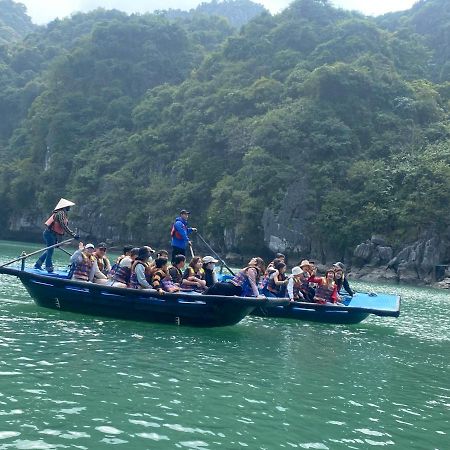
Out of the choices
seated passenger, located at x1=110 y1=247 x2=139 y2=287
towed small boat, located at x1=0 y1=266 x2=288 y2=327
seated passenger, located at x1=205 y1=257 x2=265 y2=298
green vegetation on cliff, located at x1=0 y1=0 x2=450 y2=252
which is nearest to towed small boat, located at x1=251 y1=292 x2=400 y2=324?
towed small boat, located at x1=0 y1=266 x2=288 y2=327

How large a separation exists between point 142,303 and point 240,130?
36.6 metres

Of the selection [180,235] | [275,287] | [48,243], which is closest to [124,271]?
[180,235]

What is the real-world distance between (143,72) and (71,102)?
9169mm

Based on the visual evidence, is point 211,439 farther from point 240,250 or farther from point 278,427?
point 240,250

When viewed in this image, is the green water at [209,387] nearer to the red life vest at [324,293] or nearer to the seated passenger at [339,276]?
the red life vest at [324,293]

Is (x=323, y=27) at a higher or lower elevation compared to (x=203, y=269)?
higher

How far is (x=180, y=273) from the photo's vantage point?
12.2 metres

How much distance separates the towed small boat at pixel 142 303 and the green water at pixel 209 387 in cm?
24

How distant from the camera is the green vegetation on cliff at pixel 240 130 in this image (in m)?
39.8

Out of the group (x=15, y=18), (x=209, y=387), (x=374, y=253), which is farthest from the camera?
(x=15, y=18)

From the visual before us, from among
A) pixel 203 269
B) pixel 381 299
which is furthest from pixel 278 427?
pixel 381 299

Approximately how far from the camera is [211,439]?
5.36 meters

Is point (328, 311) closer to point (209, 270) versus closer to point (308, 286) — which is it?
point (308, 286)

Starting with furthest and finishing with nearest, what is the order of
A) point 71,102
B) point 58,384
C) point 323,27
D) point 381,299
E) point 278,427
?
point 71,102 → point 323,27 → point 381,299 → point 58,384 → point 278,427
